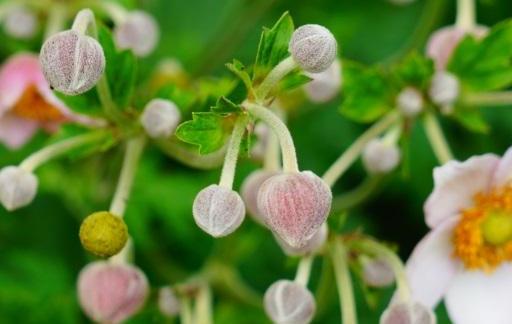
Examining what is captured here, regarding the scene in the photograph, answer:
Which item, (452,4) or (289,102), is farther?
(452,4)

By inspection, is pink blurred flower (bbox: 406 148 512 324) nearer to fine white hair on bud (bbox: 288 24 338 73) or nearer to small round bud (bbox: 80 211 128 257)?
fine white hair on bud (bbox: 288 24 338 73)

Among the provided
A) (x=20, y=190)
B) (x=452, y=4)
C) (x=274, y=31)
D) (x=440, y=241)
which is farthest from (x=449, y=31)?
(x=452, y=4)

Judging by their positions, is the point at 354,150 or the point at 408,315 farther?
the point at 354,150

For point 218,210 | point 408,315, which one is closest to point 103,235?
point 218,210

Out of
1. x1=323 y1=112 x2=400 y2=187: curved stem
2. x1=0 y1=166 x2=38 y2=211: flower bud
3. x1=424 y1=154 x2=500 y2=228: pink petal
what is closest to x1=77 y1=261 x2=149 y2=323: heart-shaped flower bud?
x1=0 y1=166 x2=38 y2=211: flower bud

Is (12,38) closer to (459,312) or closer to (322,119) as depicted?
(322,119)

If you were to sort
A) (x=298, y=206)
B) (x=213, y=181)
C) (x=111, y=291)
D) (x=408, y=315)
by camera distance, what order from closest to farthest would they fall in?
(x=298, y=206) < (x=408, y=315) < (x=111, y=291) < (x=213, y=181)

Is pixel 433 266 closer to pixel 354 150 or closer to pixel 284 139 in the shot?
pixel 354 150

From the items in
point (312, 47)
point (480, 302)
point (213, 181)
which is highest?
point (312, 47)
